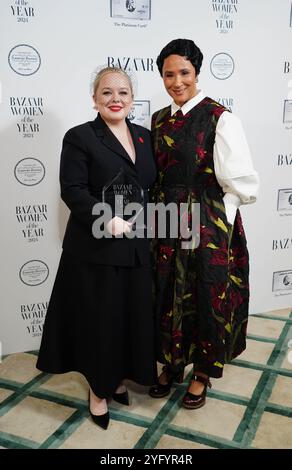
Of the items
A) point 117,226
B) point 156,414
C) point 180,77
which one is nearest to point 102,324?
point 117,226

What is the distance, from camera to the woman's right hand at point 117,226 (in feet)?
4.68

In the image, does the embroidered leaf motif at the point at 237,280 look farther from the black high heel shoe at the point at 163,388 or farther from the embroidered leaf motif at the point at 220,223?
the black high heel shoe at the point at 163,388

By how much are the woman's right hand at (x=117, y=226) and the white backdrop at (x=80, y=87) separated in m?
0.76

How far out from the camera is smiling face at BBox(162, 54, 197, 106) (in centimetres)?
154

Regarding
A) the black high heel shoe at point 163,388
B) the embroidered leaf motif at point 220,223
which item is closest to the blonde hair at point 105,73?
the embroidered leaf motif at point 220,223

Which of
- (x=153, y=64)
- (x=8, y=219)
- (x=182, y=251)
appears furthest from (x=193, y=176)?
(x=8, y=219)

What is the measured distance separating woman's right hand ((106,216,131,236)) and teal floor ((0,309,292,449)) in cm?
74

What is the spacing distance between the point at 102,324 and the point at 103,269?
19cm

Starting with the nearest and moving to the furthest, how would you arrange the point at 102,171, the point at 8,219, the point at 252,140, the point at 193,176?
the point at 102,171 < the point at 193,176 < the point at 8,219 < the point at 252,140

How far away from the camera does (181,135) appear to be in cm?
156

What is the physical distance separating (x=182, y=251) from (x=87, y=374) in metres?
0.55

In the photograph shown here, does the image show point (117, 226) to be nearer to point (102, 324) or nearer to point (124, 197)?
point (124, 197)

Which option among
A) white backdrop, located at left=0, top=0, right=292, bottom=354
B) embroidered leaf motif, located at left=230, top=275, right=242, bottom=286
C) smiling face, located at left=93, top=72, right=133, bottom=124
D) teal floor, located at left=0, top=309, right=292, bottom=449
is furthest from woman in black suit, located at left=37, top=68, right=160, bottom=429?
white backdrop, located at left=0, top=0, right=292, bottom=354
